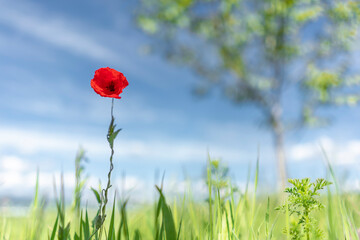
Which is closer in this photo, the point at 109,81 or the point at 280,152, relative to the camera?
the point at 109,81

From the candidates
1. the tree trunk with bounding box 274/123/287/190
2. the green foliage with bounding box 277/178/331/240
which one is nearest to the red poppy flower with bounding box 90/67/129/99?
the green foliage with bounding box 277/178/331/240

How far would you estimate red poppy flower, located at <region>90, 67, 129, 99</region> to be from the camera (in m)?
1.50

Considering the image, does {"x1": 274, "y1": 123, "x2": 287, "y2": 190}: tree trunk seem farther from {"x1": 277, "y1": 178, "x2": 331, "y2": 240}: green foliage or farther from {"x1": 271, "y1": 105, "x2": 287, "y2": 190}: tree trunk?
{"x1": 277, "y1": 178, "x2": 331, "y2": 240}: green foliage

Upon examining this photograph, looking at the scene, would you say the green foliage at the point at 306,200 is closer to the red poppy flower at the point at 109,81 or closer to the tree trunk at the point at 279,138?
the red poppy flower at the point at 109,81

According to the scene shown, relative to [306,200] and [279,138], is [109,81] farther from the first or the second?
[279,138]

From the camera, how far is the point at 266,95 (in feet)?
39.3

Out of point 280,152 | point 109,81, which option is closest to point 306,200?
point 109,81

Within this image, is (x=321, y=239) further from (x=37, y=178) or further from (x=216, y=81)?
(x=216, y=81)

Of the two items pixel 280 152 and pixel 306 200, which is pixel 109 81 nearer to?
pixel 306 200

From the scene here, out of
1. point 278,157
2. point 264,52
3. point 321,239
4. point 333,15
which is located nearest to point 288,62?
point 264,52

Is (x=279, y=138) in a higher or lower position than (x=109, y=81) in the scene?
higher

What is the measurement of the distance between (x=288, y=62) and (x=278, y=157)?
3.60 m

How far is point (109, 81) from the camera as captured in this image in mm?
1562

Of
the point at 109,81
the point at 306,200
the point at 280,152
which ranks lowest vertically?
the point at 306,200
